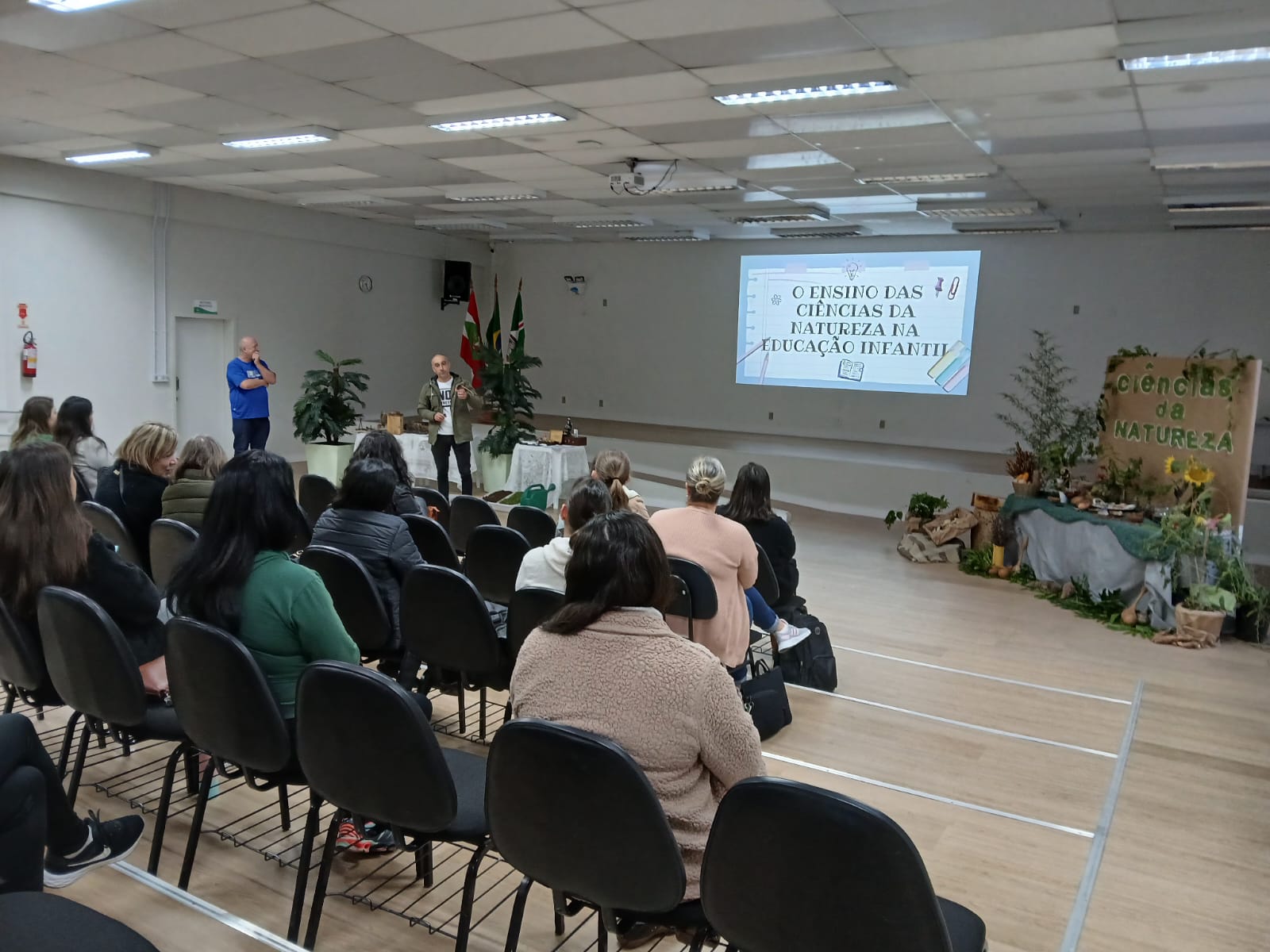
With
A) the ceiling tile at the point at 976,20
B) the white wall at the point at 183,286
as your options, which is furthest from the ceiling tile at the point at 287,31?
the white wall at the point at 183,286

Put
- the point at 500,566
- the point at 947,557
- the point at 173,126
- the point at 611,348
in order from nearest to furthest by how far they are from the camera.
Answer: the point at 500,566 < the point at 173,126 < the point at 947,557 < the point at 611,348

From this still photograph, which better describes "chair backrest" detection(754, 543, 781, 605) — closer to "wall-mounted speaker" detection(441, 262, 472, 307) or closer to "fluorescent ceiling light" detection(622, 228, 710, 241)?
"fluorescent ceiling light" detection(622, 228, 710, 241)

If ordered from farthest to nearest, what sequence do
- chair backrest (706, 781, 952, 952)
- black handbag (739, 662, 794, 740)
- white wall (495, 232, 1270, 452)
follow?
white wall (495, 232, 1270, 452)
black handbag (739, 662, 794, 740)
chair backrest (706, 781, 952, 952)

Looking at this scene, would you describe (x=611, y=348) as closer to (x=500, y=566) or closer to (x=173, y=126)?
(x=173, y=126)

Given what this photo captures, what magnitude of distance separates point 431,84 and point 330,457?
17.5 feet

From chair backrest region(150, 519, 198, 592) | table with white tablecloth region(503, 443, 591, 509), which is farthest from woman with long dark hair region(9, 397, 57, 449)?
table with white tablecloth region(503, 443, 591, 509)

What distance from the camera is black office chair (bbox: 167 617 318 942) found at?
2.19 metres

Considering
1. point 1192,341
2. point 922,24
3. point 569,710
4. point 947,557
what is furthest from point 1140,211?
point 569,710

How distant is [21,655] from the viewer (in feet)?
8.91

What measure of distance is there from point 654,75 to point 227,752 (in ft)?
13.1

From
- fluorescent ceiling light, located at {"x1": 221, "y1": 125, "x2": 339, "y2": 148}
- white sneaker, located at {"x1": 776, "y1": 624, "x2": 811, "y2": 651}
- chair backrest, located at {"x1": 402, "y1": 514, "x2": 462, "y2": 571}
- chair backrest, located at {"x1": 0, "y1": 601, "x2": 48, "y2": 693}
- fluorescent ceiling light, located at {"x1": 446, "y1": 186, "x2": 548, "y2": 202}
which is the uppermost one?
fluorescent ceiling light, located at {"x1": 446, "y1": 186, "x2": 548, "y2": 202}

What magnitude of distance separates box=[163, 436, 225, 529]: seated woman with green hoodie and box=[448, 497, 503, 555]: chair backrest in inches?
51.9

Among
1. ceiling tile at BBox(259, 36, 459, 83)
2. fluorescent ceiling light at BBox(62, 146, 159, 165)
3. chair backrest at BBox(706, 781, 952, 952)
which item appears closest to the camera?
chair backrest at BBox(706, 781, 952, 952)

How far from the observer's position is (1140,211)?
9.16 metres
